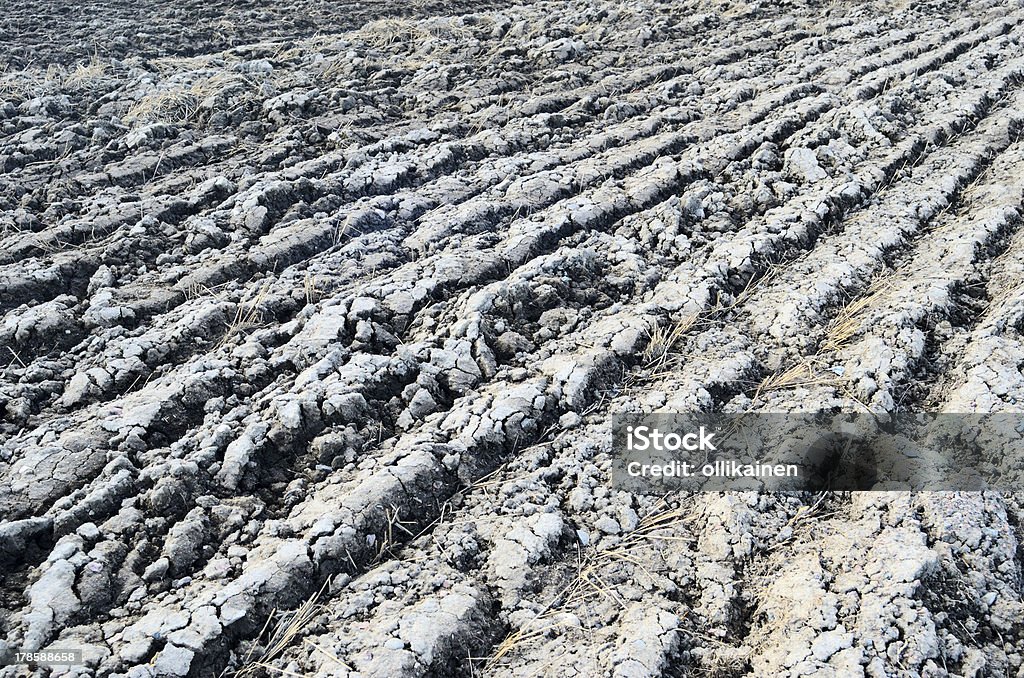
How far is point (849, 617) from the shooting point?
2373 millimetres

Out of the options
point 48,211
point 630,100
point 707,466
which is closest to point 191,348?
point 48,211

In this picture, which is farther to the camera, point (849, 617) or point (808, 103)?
point (808, 103)

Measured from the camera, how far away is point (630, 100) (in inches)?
232

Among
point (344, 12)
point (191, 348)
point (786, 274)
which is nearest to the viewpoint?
point (191, 348)

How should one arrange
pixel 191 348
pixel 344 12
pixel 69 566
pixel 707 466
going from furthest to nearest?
pixel 344 12
pixel 191 348
pixel 707 466
pixel 69 566

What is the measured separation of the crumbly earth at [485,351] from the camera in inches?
96.2

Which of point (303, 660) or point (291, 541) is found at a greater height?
point (291, 541)

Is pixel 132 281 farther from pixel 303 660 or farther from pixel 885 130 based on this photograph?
pixel 885 130

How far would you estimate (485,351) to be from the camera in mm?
3459

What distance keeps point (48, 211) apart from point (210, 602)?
10.4ft

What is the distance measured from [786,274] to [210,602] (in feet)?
10.5

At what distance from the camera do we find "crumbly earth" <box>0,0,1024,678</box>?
2443 millimetres

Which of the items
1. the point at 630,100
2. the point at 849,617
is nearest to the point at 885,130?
the point at 630,100

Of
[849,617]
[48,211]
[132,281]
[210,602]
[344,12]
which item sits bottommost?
[849,617]
